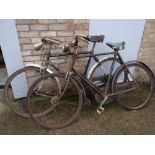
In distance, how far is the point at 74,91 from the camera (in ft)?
10.6

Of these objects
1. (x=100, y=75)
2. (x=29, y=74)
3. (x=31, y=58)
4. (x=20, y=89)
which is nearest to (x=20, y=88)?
(x=20, y=89)

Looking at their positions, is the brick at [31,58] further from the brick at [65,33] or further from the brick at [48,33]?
the brick at [65,33]

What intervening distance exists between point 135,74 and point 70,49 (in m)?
1.76

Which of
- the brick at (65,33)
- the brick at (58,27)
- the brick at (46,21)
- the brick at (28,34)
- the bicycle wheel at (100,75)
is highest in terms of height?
the brick at (46,21)

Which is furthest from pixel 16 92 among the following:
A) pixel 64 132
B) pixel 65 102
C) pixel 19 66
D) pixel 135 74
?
pixel 135 74

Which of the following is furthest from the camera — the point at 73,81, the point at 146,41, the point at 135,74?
the point at 135,74

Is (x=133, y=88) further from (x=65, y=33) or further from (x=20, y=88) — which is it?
(x=20, y=88)

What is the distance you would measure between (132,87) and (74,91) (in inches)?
41.4

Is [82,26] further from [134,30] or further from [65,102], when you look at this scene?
[65,102]

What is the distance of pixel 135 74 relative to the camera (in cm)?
398

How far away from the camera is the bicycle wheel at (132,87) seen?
3.25 metres

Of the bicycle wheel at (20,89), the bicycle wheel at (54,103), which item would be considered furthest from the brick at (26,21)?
the bicycle wheel at (54,103)

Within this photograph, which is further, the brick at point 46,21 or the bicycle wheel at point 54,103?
the brick at point 46,21

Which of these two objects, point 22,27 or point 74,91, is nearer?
point 22,27
